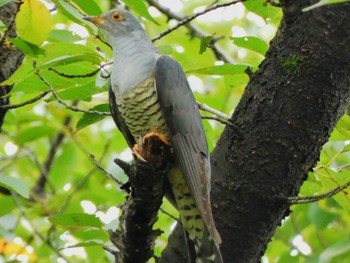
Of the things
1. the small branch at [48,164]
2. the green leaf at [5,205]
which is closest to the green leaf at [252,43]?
the green leaf at [5,205]

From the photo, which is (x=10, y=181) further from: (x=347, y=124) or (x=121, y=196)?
(x=121, y=196)

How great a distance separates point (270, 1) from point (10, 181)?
46.3 inches

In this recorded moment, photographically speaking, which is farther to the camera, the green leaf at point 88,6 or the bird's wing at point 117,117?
the bird's wing at point 117,117

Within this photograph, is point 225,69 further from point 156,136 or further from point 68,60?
point 68,60

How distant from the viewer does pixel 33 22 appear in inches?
106

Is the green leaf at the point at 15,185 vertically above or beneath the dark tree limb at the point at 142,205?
beneath

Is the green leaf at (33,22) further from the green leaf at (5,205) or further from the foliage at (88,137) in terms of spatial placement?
the green leaf at (5,205)

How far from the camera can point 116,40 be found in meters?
3.35

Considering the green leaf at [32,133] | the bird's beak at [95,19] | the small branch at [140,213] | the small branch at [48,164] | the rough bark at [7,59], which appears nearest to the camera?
the small branch at [140,213]

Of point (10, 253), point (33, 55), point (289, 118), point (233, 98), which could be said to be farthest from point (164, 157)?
point (233, 98)

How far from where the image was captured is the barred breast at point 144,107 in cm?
291

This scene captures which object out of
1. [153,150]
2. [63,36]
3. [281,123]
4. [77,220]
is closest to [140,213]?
[153,150]

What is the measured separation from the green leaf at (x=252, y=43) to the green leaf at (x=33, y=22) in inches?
28.4

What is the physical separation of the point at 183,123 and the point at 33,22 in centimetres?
71
